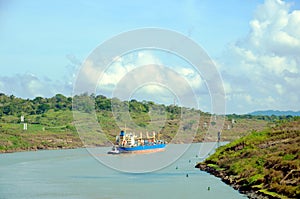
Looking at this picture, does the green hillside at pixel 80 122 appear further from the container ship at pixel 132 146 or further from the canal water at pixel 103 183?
the canal water at pixel 103 183

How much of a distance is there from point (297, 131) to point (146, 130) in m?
57.1

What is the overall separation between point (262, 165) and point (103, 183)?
12.5m

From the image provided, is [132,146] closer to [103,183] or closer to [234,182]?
[103,183]

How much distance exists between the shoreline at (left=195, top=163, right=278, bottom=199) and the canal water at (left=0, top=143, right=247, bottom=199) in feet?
1.68

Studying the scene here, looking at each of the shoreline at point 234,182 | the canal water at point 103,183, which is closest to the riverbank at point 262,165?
the shoreline at point 234,182

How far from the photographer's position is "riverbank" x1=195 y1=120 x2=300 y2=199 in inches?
1247

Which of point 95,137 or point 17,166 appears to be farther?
point 95,137

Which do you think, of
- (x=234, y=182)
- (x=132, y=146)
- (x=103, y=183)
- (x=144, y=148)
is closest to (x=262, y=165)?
(x=234, y=182)

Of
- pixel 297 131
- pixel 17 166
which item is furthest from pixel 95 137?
pixel 297 131

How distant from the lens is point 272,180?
33031 millimetres

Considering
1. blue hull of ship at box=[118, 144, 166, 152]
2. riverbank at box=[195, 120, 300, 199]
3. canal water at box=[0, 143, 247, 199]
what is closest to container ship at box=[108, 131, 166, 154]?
blue hull of ship at box=[118, 144, 166, 152]

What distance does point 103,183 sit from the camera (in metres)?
40.7

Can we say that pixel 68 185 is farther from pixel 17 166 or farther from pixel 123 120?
pixel 123 120

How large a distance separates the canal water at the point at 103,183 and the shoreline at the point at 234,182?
0.51 m
